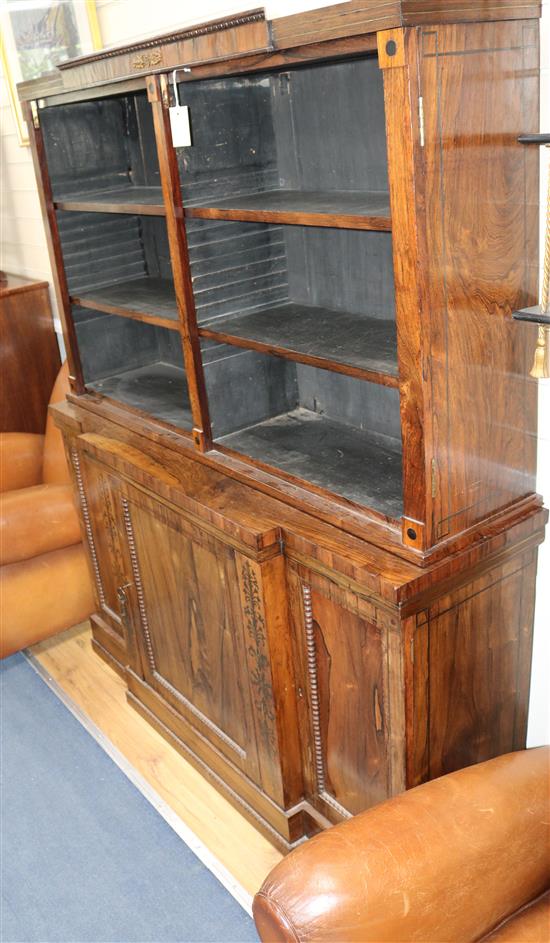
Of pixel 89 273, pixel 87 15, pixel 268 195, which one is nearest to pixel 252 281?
pixel 268 195

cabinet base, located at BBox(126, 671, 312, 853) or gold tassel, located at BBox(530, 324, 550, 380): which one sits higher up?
gold tassel, located at BBox(530, 324, 550, 380)

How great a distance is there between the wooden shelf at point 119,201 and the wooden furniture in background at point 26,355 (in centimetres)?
105

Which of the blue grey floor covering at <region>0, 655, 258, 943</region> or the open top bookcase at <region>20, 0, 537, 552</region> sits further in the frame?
the blue grey floor covering at <region>0, 655, 258, 943</region>

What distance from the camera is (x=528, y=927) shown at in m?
1.37

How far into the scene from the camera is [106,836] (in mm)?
2215

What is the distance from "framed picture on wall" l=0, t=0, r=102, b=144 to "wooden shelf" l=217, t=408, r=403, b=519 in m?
1.50

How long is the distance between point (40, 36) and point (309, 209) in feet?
6.34

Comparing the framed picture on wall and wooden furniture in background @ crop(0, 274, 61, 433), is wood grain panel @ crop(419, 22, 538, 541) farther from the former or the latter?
wooden furniture in background @ crop(0, 274, 61, 433)

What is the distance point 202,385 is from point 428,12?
98cm

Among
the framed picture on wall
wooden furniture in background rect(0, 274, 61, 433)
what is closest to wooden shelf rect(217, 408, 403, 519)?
the framed picture on wall

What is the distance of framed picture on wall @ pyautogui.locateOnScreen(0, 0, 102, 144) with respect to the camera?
2736mm

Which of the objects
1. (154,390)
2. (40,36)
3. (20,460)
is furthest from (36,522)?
(40,36)

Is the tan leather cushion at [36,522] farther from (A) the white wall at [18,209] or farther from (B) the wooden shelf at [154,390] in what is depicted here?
(A) the white wall at [18,209]

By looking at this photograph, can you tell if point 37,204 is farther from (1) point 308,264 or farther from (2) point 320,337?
(2) point 320,337
